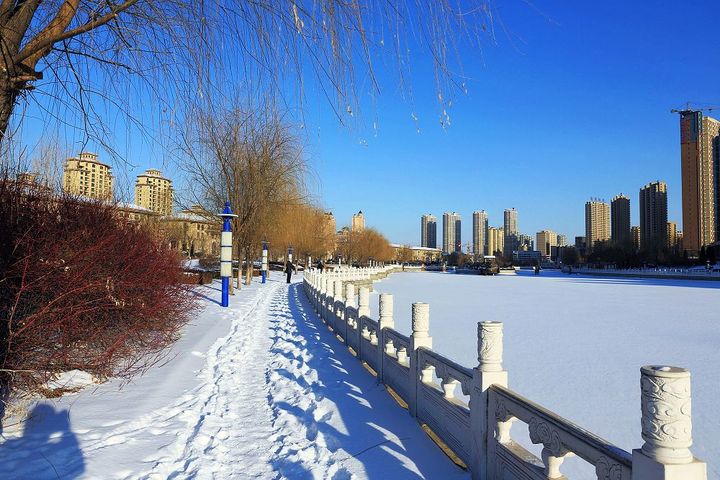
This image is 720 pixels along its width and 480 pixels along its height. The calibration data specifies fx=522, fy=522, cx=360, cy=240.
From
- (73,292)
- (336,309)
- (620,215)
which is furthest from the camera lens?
(620,215)

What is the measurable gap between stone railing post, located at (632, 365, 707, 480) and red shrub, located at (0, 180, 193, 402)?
14.7ft

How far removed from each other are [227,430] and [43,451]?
1.57m

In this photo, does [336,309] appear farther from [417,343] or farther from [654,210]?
[654,210]

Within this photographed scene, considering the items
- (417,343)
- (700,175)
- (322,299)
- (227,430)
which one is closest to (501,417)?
(417,343)

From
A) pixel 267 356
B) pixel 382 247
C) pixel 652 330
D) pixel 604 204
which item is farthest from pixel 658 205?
pixel 267 356

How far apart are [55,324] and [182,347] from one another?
437 cm

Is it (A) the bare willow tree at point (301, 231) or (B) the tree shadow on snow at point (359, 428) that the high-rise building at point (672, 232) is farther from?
(B) the tree shadow on snow at point (359, 428)

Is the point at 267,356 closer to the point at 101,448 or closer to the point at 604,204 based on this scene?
the point at 101,448

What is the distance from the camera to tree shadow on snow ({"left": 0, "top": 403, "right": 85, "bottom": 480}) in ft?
12.7

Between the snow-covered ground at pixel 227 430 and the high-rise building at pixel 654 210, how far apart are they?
440ft

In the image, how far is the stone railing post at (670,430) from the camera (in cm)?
204

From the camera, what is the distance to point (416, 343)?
5.53 m

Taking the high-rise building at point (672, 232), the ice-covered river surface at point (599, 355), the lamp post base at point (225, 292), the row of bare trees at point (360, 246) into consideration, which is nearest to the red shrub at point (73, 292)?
the ice-covered river surface at point (599, 355)

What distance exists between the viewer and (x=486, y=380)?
3.66m
